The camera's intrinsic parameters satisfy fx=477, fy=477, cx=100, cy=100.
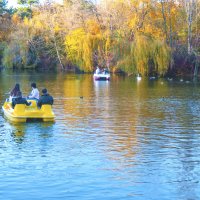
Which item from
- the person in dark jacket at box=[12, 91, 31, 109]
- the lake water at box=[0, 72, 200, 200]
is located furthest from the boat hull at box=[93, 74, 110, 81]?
the person in dark jacket at box=[12, 91, 31, 109]

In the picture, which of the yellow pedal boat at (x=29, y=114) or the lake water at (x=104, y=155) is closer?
the lake water at (x=104, y=155)

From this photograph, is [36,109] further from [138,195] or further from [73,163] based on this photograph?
[138,195]

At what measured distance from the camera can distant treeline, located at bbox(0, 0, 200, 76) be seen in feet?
188

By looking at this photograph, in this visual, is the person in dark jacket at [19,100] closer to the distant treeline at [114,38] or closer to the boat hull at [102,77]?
the boat hull at [102,77]

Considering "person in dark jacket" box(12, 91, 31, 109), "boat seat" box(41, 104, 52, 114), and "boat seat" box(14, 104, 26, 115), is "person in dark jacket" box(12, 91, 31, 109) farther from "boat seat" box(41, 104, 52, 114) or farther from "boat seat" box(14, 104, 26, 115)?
"boat seat" box(41, 104, 52, 114)

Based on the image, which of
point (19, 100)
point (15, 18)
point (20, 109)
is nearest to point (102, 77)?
point (20, 109)

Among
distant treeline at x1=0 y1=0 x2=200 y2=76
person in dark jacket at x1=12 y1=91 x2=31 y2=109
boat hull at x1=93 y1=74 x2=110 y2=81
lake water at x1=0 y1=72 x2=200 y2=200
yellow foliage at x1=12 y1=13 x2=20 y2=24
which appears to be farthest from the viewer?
yellow foliage at x1=12 y1=13 x2=20 y2=24

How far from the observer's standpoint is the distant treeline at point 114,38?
57.3 meters

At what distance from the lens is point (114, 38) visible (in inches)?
2440

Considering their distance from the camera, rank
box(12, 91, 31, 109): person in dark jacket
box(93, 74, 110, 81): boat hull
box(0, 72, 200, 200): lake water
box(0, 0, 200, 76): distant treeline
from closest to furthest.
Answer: box(0, 72, 200, 200): lake water
box(12, 91, 31, 109): person in dark jacket
box(93, 74, 110, 81): boat hull
box(0, 0, 200, 76): distant treeline

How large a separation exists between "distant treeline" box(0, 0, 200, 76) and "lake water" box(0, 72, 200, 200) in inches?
1130

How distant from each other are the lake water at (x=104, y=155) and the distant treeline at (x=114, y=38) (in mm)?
28692

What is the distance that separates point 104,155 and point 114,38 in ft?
154

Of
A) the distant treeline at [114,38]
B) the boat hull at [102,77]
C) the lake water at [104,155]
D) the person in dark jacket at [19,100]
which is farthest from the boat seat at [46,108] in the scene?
the distant treeline at [114,38]
